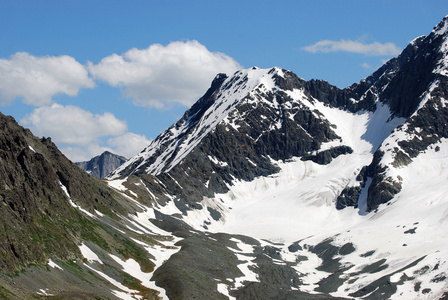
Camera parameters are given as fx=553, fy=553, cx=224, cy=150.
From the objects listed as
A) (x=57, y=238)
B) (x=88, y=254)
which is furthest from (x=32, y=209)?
(x=88, y=254)

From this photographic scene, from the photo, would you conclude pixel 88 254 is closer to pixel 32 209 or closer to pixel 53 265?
pixel 32 209

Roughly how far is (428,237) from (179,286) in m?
96.9

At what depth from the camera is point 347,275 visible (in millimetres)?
155250

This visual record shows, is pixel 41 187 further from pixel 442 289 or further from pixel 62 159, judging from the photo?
pixel 442 289

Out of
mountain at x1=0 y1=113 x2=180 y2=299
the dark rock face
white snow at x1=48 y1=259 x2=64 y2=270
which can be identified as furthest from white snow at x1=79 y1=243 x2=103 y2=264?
white snow at x1=48 y1=259 x2=64 y2=270

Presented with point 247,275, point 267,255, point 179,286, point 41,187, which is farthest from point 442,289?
point 41,187

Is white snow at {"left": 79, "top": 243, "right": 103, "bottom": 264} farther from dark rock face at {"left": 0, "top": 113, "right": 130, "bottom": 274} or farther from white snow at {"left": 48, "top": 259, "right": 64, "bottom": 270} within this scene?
white snow at {"left": 48, "top": 259, "right": 64, "bottom": 270}

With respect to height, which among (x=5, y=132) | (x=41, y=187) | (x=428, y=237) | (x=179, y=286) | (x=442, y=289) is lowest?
(x=442, y=289)

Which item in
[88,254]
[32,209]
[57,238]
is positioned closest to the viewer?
[57,238]

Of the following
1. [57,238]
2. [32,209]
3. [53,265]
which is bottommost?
[53,265]

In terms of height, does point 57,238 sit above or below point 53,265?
above

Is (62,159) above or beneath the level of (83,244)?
above

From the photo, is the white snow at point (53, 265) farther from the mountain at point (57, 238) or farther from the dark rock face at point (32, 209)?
the dark rock face at point (32, 209)

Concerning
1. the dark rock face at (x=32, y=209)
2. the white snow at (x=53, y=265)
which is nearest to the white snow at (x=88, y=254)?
the dark rock face at (x=32, y=209)
